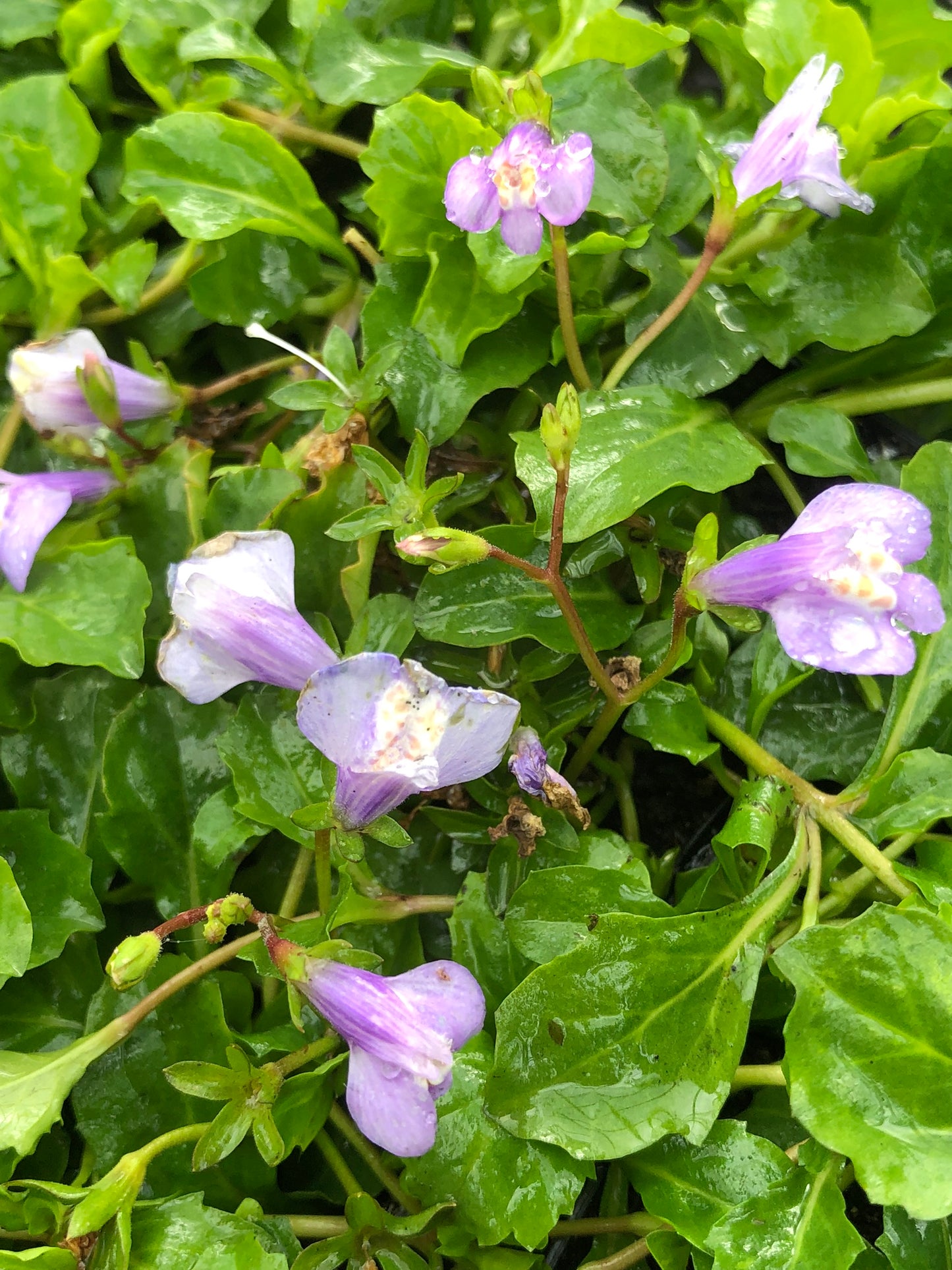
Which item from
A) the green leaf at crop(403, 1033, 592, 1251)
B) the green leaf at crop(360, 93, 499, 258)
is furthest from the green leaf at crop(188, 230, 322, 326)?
the green leaf at crop(403, 1033, 592, 1251)

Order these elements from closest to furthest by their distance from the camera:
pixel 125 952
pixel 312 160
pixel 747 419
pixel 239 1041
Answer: pixel 125 952 < pixel 239 1041 < pixel 747 419 < pixel 312 160

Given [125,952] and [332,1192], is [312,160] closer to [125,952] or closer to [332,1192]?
[125,952]

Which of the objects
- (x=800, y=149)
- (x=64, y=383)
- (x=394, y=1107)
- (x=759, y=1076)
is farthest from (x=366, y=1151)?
(x=800, y=149)

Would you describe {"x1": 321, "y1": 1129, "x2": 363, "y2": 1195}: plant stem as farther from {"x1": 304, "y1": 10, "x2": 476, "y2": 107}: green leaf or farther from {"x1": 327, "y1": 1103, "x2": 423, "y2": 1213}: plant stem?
{"x1": 304, "y1": 10, "x2": 476, "y2": 107}: green leaf

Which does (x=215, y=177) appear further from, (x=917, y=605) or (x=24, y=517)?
(x=917, y=605)

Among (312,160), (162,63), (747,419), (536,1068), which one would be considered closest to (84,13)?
(162,63)

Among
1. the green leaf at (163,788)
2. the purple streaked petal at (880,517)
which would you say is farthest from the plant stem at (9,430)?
the purple streaked petal at (880,517)
